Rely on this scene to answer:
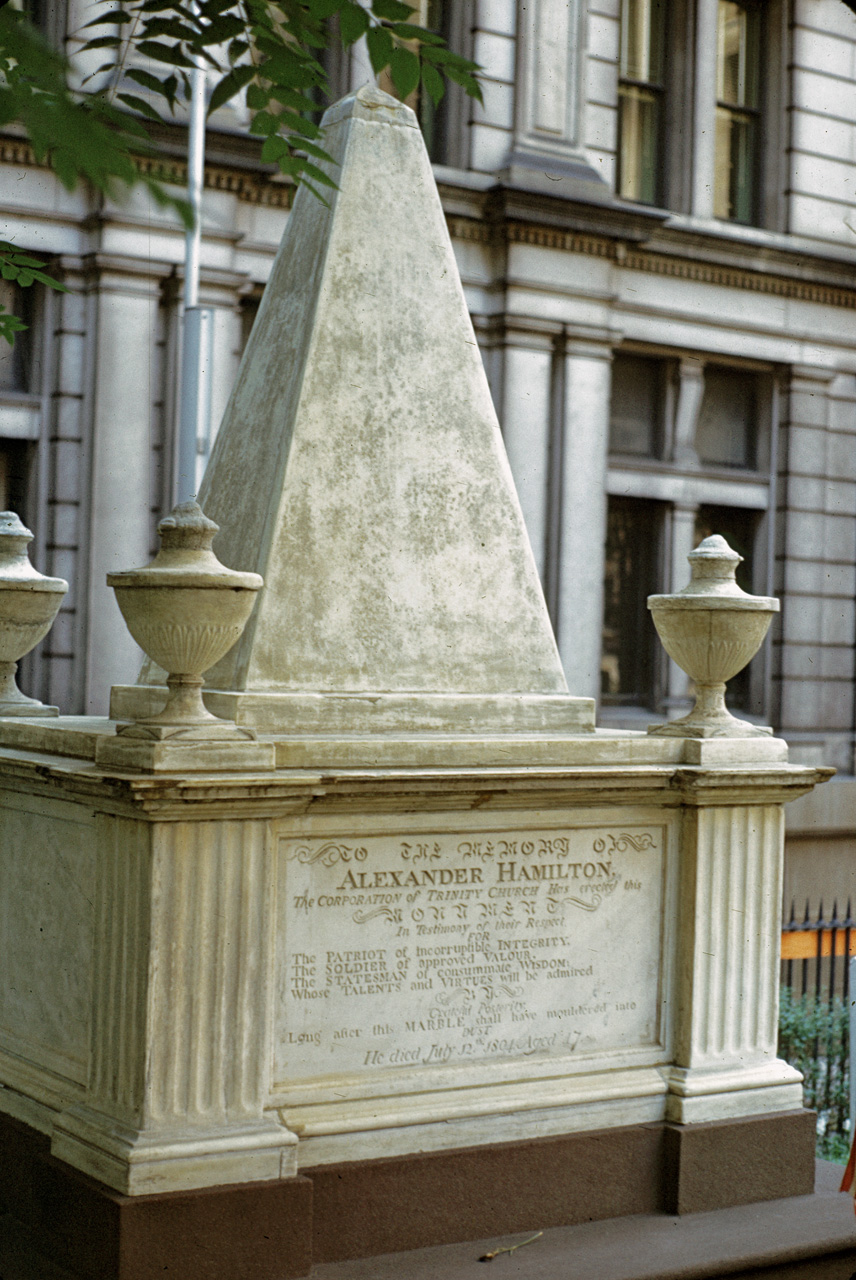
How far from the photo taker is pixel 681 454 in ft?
54.5

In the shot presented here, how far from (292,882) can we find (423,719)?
89 centimetres

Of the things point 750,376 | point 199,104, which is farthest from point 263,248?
point 750,376

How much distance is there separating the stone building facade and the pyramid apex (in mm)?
6900

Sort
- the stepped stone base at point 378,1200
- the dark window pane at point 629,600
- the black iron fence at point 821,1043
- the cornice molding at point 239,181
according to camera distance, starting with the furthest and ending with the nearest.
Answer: the dark window pane at point 629,600
the cornice molding at point 239,181
the black iron fence at point 821,1043
the stepped stone base at point 378,1200

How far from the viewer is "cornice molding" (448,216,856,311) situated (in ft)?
49.1

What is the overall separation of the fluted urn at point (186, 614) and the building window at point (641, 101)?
1283 centimetres

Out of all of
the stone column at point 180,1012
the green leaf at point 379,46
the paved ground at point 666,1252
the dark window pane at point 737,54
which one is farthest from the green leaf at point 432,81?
the dark window pane at point 737,54

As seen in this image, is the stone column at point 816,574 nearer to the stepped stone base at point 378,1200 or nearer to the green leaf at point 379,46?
the stepped stone base at point 378,1200

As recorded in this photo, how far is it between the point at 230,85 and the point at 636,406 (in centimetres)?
1229

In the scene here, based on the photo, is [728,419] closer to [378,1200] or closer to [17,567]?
[17,567]

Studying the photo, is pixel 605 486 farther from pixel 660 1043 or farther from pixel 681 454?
pixel 660 1043

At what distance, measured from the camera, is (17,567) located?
6691 mm

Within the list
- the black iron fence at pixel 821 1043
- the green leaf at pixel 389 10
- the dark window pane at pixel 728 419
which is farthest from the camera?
the dark window pane at pixel 728 419

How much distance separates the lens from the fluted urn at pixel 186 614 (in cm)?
492
